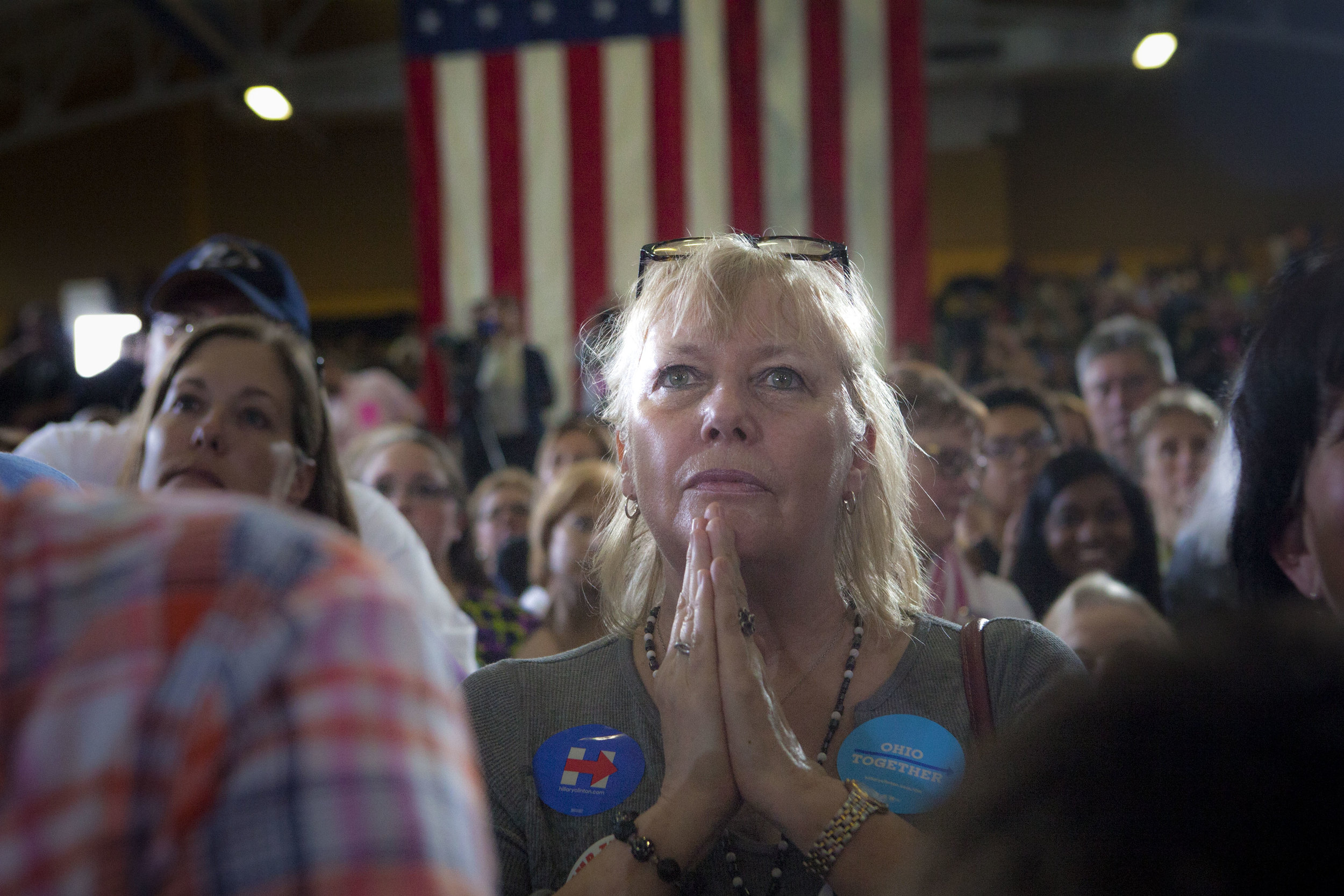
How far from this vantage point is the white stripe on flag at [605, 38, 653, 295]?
256 inches

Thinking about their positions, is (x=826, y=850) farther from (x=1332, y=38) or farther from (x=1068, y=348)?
(x=1332, y=38)

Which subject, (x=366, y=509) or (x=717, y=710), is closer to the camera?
(x=717, y=710)

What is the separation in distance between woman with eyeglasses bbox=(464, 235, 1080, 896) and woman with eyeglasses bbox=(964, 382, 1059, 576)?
202cm

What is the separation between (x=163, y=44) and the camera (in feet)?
47.9

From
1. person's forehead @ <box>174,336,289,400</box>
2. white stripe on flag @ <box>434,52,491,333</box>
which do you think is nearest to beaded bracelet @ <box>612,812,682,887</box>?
person's forehead @ <box>174,336,289,400</box>

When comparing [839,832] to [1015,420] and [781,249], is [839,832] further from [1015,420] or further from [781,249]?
[1015,420]

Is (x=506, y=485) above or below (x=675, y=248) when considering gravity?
below

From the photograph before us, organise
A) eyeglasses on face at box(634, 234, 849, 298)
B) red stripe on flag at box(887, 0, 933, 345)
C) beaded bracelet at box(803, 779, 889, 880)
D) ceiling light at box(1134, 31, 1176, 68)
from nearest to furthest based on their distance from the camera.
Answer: beaded bracelet at box(803, 779, 889, 880), eyeglasses on face at box(634, 234, 849, 298), red stripe on flag at box(887, 0, 933, 345), ceiling light at box(1134, 31, 1176, 68)

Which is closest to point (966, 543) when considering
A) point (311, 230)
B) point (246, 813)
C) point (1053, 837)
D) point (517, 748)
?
point (517, 748)

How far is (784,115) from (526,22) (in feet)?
4.95

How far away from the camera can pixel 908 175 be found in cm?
638

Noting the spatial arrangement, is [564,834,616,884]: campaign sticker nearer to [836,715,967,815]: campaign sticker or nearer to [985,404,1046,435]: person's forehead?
[836,715,967,815]: campaign sticker

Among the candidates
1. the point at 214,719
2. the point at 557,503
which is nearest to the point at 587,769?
the point at 214,719

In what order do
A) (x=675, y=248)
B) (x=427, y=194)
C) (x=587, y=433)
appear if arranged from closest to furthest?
(x=675, y=248), (x=587, y=433), (x=427, y=194)
